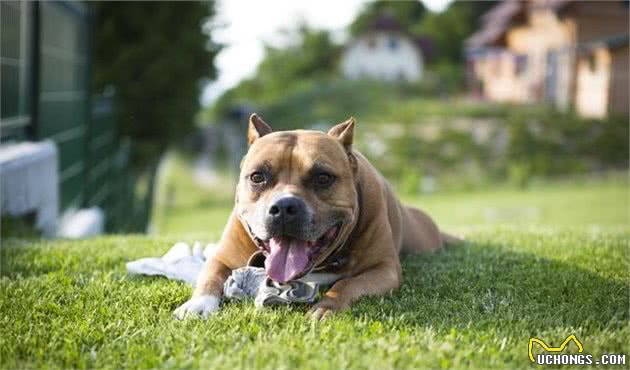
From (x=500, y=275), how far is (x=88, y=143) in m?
9.07

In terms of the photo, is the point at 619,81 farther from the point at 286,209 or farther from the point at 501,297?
the point at 286,209

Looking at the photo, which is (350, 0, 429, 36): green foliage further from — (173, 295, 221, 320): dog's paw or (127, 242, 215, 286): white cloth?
(173, 295, 221, 320): dog's paw

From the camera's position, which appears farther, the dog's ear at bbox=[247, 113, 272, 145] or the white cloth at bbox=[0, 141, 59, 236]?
the white cloth at bbox=[0, 141, 59, 236]

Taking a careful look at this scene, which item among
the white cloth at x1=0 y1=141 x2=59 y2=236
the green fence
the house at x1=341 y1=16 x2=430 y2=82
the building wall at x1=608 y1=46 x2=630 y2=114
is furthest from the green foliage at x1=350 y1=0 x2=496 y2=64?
the white cloth at x1=0 y1=141 x2=59 y2=236

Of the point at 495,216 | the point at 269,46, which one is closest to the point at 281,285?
the point at 495,216

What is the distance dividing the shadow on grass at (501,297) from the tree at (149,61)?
44.9ft

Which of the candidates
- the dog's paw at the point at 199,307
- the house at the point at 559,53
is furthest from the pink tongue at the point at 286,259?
the house at the point at 559,53

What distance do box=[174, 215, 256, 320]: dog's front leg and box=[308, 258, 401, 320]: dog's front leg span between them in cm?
54

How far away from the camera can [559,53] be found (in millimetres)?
25797

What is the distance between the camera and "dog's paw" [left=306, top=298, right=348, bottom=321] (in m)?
3.62

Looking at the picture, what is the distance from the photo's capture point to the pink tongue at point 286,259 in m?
3.81

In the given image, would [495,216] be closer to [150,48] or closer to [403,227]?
[150,48]

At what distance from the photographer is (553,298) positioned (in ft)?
13.0

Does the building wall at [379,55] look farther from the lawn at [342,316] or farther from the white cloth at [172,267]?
the white cloth at [172,267]
